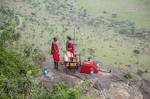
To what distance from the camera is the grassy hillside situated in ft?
42.8

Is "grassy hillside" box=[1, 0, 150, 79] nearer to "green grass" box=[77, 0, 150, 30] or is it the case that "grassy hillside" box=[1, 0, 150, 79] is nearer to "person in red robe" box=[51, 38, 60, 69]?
"green grass" box=[77, 0, 150, 30]

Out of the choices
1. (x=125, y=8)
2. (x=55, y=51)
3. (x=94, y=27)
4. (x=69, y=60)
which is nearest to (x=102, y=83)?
(x=69, y=60)

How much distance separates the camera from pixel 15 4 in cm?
1733

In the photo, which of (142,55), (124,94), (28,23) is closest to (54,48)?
(124,94)

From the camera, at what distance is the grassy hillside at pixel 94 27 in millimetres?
13047

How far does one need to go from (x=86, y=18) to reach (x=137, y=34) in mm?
2523

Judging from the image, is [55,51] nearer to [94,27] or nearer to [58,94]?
[58,94]

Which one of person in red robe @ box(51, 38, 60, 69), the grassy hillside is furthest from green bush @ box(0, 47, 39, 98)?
the grassy hillside

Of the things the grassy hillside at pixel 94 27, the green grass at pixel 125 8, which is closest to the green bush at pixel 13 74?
the grassy hillside at pixel 94 27

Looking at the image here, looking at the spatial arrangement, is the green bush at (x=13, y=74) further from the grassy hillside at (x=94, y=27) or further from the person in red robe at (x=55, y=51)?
the grassy hillside at (x=94, y=27)

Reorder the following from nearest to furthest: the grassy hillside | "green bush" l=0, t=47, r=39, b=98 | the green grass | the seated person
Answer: "green bush" l=0, t=47, r=39, b=98 < the seated person < the grassy hillside < the green grass

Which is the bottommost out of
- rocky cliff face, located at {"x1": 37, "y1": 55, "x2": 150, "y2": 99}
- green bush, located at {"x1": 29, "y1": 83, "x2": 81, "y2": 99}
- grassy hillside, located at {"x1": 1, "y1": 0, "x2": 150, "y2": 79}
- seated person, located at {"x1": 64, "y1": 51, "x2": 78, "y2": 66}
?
rocky cliff face, located at {"x1": 37, "y1": 55, "x2": 150, "y2": 99}

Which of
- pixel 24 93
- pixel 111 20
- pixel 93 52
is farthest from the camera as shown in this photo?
pixel 111 20

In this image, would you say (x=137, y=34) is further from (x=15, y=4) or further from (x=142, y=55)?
(x=15, y=4)
